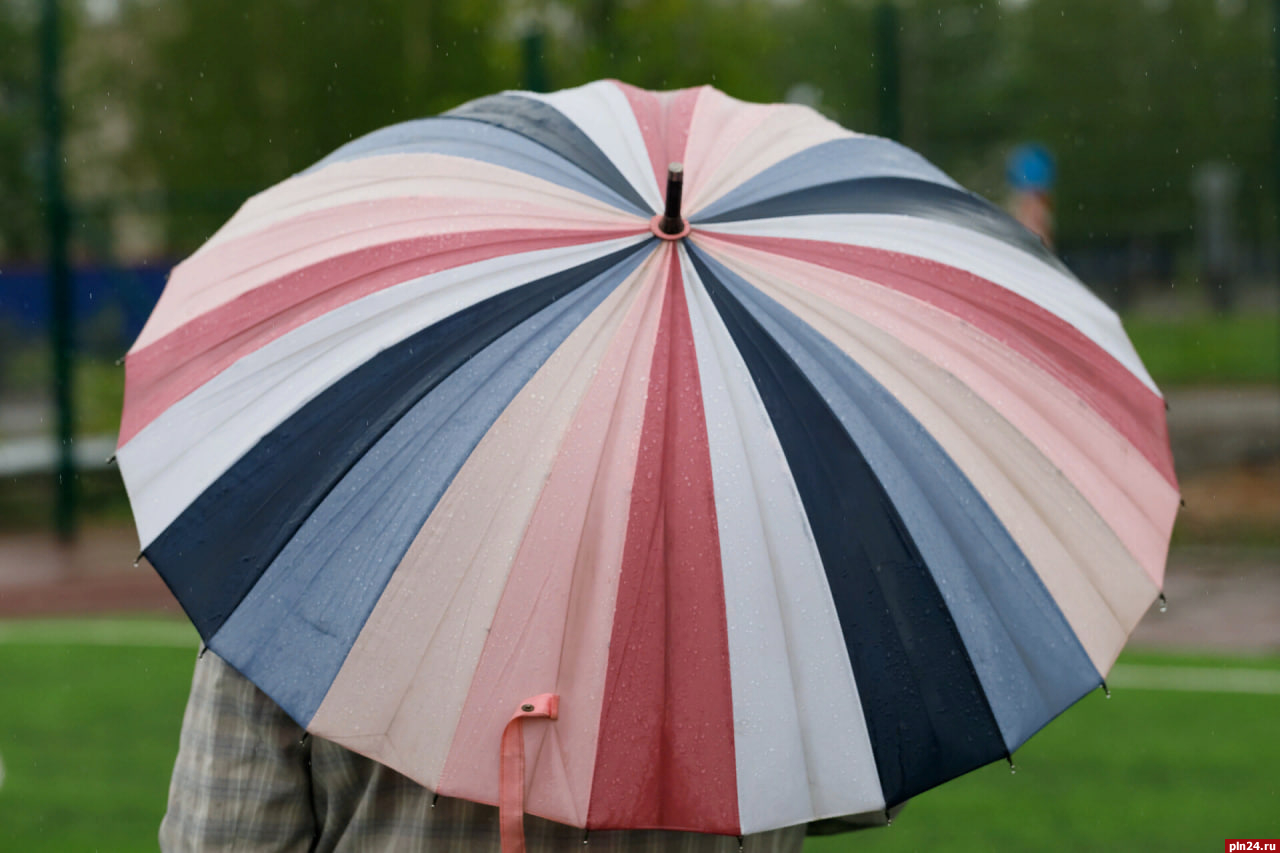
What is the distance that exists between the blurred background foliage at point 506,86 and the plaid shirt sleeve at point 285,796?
7.85 meters

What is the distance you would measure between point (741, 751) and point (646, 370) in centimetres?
41

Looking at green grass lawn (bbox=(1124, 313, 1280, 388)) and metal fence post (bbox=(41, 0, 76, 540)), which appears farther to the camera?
green grass lawn (bbox=(1124, 313, 1280, 388))

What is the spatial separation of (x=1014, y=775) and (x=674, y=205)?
4.26 metres

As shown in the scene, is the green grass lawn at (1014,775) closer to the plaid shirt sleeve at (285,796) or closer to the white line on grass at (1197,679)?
the white line on grass at (1197,679)

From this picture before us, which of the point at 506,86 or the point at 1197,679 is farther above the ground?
the point at 506,86

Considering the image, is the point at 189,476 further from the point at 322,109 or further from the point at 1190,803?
the point at 322,109

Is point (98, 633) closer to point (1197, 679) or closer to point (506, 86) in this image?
point (506, 86)

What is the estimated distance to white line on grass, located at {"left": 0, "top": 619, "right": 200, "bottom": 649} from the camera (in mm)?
8000

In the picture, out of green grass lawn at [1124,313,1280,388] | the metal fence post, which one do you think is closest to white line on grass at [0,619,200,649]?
the metal fence post

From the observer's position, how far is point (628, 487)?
4.90 feet

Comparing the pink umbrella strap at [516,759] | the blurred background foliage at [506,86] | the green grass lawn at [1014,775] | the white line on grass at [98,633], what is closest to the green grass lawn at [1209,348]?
the blurred background foliage at [506,86]

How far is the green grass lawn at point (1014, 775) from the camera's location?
480 cm

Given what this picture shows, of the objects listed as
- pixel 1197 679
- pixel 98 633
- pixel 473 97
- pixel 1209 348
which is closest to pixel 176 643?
pixel 98 633

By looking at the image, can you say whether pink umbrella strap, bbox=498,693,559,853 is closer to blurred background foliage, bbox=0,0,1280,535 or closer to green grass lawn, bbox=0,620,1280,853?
green grass lawn, bbox=0,620,1280,853
